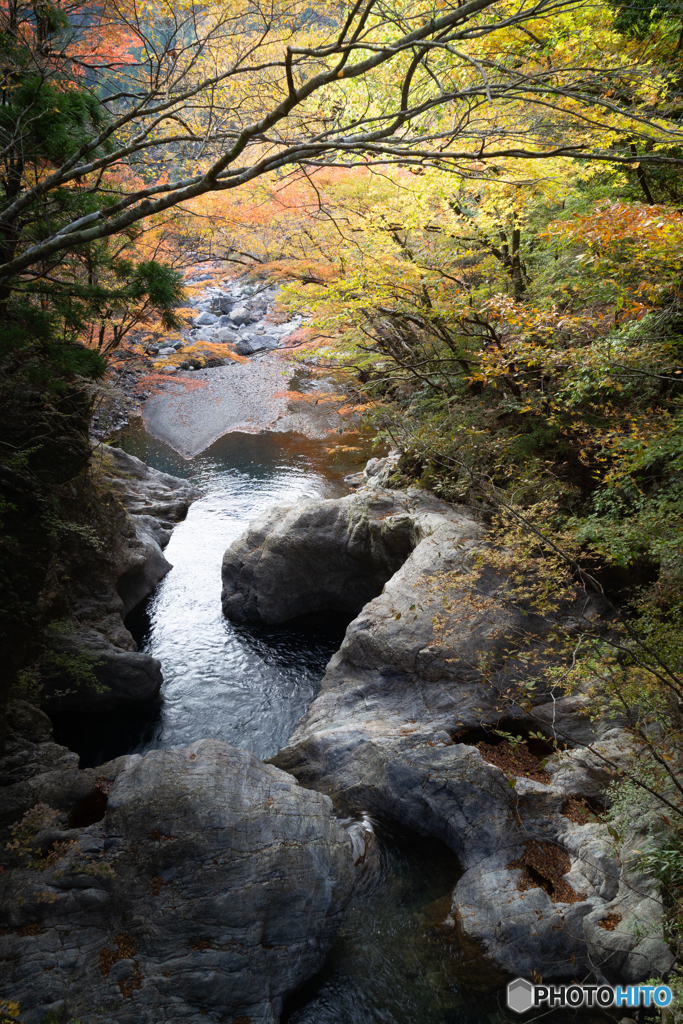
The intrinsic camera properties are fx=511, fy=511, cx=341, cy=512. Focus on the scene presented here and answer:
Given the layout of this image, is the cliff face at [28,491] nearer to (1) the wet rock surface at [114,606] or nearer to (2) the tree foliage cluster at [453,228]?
(2) the tree foliage cluster at [453,228]

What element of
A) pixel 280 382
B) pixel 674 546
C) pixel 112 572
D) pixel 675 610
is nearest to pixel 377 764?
pixel 675 610

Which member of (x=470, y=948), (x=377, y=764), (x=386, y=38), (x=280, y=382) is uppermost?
(x=386, y=38)

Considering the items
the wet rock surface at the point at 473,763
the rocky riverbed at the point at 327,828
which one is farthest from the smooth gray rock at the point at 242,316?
the rocky riverbed at the point at 327,828

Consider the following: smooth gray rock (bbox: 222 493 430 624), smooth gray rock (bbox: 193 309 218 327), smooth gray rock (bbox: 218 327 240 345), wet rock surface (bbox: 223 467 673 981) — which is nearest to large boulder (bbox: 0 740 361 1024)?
wet rock surface (bbox: 223 467 673 981)

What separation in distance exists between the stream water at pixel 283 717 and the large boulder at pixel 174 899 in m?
0.52

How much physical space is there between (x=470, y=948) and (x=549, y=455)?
24.1ft

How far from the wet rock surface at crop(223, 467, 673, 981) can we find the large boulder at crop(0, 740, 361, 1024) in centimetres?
124

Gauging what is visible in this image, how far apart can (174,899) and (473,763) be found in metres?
3.62

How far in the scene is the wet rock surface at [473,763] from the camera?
16.4 ft

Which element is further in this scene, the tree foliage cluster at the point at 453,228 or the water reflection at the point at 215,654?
the water reflection at the point at 215,654

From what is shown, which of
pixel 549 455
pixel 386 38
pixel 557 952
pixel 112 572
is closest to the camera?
pixel 557 952

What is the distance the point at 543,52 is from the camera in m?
7.38

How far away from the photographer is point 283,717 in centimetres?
913

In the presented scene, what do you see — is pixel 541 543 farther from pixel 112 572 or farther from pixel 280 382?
pixel 280 382
